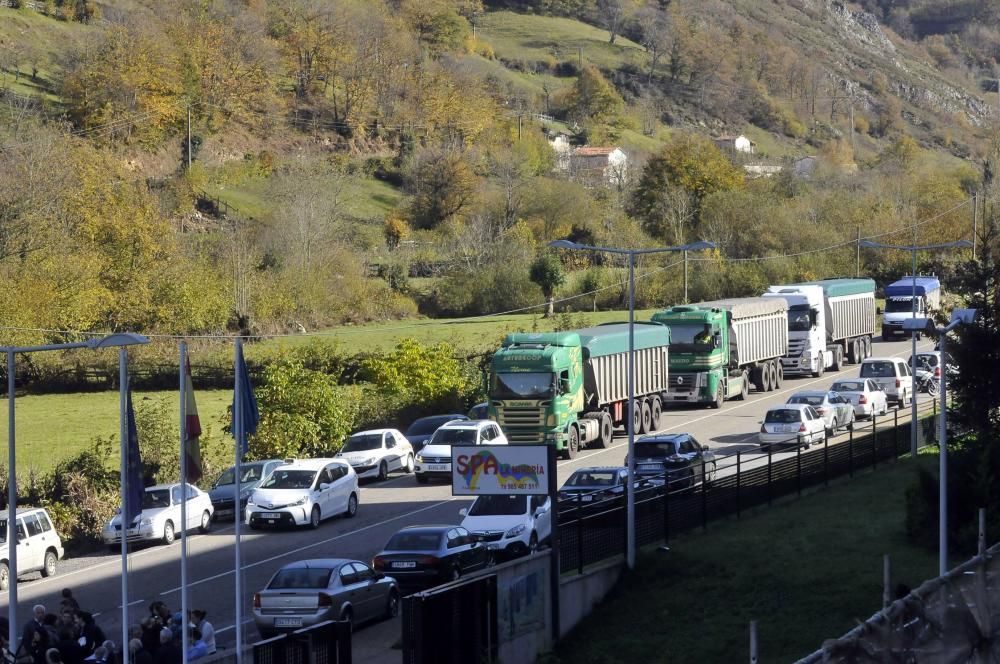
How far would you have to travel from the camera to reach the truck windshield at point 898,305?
65.1m

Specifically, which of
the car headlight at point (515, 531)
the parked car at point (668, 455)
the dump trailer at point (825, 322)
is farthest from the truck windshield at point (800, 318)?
the car headlight at point (515, 531)

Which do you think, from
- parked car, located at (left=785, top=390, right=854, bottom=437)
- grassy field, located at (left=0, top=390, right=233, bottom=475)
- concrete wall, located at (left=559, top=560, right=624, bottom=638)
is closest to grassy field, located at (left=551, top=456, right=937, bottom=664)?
concrete wall, located at (left=559, top=560, right=624, bottom=638)

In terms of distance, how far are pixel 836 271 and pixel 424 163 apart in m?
47.4

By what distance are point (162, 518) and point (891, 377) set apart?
27.9 meters

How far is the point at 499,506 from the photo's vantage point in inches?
1045

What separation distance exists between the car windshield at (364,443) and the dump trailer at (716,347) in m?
13.4

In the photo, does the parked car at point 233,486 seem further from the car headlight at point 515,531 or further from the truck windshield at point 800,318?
the truck windshield at point 800,318

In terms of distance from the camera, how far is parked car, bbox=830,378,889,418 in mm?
43719

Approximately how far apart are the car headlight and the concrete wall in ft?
7.76

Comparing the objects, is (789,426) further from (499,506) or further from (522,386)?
(499,506)

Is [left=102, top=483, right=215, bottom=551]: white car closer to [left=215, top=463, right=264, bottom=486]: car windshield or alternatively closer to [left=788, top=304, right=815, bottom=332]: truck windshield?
[left=215, top=463, right=264, bottom=486]: car windshield

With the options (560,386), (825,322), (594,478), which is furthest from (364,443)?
(825,322)

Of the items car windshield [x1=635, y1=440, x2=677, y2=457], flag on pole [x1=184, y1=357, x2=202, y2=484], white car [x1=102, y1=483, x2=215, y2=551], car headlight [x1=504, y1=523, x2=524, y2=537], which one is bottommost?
white car [x1=102, y1=483, x2=215, y2=551]

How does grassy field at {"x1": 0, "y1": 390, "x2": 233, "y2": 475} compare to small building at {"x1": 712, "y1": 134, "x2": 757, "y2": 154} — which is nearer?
grassy field at {"x1": 0, "y1": 390, "x2": 233, "y2": 475}
